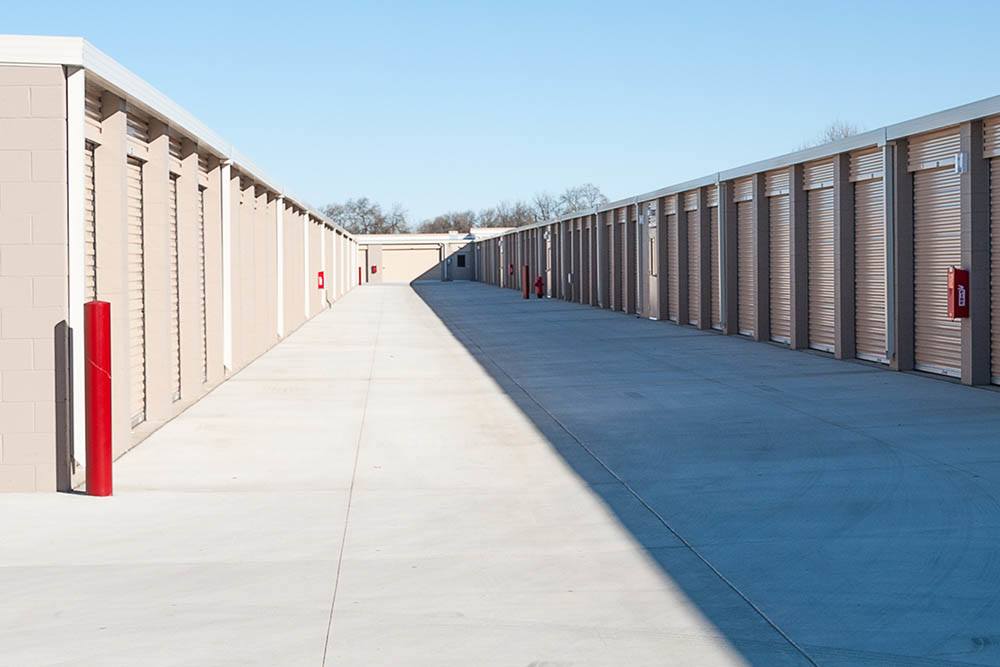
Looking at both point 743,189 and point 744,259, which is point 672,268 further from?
point 743,189

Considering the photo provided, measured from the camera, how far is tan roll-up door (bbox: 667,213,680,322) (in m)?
29.3

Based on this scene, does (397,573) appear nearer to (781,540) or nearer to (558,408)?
(781,540)

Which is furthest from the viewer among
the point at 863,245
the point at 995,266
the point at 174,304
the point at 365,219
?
the point at 365,219

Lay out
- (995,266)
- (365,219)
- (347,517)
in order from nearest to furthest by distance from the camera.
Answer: (347,517) < (995,266) < (365,219)

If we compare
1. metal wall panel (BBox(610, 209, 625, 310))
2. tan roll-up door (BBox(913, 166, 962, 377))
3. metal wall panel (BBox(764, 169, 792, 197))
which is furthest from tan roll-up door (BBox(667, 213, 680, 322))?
tan roll-up door (BBox(913, 166, 962, 377))

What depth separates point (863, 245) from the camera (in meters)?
18.5

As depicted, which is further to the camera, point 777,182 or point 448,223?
point 448,223

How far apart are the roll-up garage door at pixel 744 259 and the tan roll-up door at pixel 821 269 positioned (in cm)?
255

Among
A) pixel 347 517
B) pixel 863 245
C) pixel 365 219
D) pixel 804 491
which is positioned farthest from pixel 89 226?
pixel 365 219

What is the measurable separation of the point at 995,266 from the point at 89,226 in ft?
32.0

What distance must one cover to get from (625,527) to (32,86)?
508 centimetres

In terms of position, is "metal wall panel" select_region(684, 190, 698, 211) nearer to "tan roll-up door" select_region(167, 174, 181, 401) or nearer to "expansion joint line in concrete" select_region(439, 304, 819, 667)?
"expansion joint line in concrete" select_region(439, 304, 819, 667)

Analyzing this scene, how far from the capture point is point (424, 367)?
1889cm

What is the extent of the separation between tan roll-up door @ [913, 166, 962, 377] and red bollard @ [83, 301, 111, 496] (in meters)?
10.2
